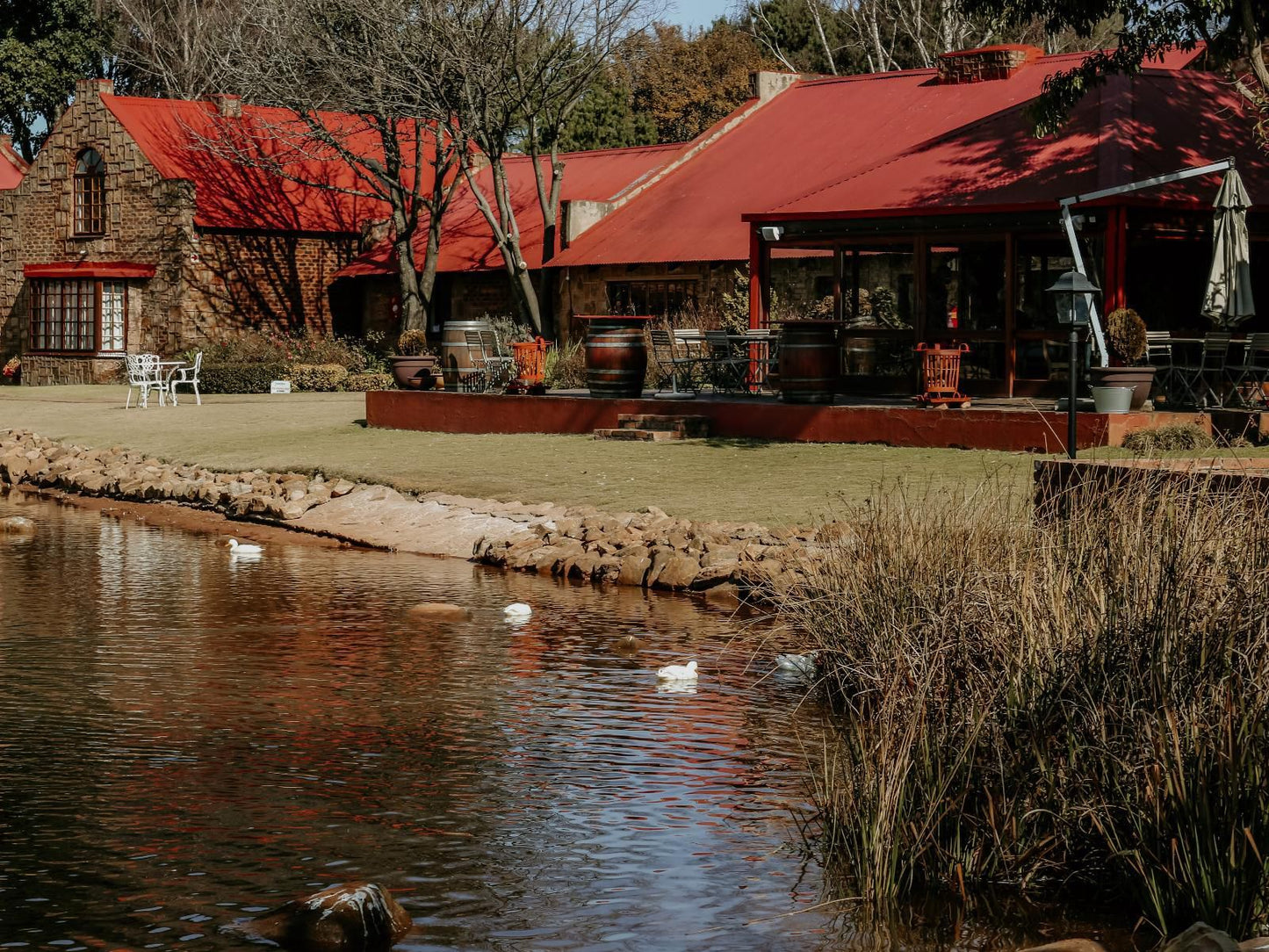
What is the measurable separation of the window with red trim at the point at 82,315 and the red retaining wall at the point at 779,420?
52.4 feet

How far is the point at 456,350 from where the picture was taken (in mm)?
25234

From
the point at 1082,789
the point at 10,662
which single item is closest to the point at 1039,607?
the point at 1082,789

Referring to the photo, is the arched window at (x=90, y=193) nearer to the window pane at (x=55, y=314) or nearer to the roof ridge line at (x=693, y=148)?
the window pane at (x=55, y=314)

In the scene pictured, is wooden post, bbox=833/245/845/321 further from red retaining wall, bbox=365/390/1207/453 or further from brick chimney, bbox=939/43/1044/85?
brick chimney, bbox=939/43/1044/85

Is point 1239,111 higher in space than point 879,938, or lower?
higher

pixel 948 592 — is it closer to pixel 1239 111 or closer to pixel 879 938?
pixel 879 938

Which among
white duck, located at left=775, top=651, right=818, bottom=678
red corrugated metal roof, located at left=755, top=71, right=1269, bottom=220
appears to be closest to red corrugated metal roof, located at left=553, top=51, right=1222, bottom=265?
red corrugated metal roof, located at left=755, top=71, right=1269, bottom=220

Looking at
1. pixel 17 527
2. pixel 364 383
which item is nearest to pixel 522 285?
pixel 364 383

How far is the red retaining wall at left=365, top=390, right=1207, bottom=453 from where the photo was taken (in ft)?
59.1

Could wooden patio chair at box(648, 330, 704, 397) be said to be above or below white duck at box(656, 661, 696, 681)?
above

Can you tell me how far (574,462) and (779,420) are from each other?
2704mm

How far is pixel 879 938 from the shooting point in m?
6.06

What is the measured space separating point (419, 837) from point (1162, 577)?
322cm

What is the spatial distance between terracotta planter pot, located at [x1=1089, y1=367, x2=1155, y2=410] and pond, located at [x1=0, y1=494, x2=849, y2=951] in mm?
6992
